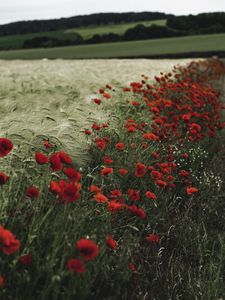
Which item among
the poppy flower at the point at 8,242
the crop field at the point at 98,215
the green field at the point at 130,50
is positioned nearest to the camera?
the poppy flower at the point at 8,242

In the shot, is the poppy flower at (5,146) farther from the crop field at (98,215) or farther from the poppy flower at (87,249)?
the poppy flower at (87,249)

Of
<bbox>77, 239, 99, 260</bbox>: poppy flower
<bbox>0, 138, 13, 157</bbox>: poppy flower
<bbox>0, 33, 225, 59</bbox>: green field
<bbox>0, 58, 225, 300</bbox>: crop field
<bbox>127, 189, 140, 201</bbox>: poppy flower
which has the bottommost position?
<bbox>0, 33, 225, 59</bbox>: green field

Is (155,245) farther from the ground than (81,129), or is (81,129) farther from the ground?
(81,129)

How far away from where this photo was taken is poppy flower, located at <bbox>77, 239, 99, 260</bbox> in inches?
64.8

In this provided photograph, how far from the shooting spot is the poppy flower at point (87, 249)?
165 cm

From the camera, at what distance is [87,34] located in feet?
193

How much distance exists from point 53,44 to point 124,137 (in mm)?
51239

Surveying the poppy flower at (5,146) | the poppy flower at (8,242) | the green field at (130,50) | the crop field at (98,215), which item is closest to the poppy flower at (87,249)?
the crop field at (98,215)

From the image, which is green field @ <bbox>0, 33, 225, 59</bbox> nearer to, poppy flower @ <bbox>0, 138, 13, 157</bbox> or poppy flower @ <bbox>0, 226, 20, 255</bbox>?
poppy flower @ <bbox>0, 138, 13, 157</bbox>

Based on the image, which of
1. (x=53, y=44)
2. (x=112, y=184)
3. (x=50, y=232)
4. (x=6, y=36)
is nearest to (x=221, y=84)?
(x=112, y=184)

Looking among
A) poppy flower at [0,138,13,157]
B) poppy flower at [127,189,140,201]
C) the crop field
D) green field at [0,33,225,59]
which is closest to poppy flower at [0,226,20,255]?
the crop field

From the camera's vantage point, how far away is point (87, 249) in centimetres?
166

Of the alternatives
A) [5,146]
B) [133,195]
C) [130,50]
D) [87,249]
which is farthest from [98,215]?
[130,50]

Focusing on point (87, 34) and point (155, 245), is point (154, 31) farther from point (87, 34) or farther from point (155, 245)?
point (155, 245)
